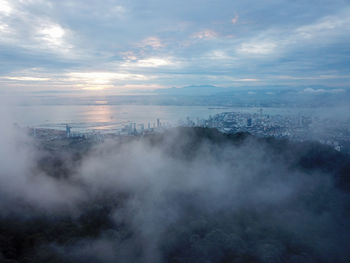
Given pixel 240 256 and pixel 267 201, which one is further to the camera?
pixel 267 201

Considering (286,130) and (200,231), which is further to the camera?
(286,130)

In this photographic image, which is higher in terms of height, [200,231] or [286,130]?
[286,130]

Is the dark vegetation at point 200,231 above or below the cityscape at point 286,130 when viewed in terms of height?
below

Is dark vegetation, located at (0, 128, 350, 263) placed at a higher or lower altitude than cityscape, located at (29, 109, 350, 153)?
lower

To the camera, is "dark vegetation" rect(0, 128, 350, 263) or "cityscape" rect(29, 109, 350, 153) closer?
"dark vegetation" rect(0, 128, 350, 263)

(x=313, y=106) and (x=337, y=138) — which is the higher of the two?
(x=313, y=106)

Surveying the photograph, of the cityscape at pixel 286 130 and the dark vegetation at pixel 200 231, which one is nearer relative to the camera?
the dark vegetation at pixel 200 231

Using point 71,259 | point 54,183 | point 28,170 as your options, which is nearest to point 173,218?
point 71,259

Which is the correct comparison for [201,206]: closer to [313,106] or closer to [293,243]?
[293,243]
